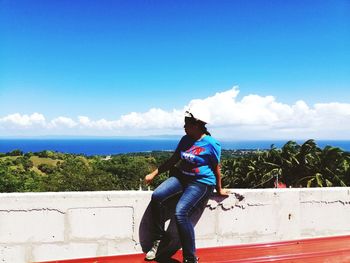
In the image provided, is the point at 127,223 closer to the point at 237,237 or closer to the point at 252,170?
the point at 237,237

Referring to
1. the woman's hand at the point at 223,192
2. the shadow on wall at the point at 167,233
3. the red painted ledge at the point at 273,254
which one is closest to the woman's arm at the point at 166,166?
the shadow on wall at the point at 167,233

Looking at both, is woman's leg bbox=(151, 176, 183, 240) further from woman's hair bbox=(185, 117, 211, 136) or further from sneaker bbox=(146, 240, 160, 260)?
woman's hair bbox=(185, 117, 211, 136)

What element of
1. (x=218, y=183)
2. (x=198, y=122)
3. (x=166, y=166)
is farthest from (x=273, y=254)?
(x=198, y=122)

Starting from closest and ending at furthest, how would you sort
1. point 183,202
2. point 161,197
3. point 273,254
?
1. point 183,202
2. point 161,197
3. point 273,254

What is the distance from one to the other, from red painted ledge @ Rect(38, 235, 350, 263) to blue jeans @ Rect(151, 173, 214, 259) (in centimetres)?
25

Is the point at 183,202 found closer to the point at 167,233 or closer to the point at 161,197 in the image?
the point at 161,197

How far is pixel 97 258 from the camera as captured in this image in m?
3.54

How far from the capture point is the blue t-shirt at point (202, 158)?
3.50 m

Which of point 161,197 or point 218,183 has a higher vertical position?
point 218,183

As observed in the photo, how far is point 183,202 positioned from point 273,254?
3.48ft

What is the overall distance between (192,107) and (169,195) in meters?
0.85

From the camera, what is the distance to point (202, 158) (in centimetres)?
349

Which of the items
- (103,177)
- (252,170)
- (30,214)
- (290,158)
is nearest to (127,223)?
(30,214)

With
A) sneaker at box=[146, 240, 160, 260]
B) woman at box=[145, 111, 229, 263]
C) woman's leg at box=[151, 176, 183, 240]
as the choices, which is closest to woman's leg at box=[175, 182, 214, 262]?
woman at box=[145, 111, 229, 263]
